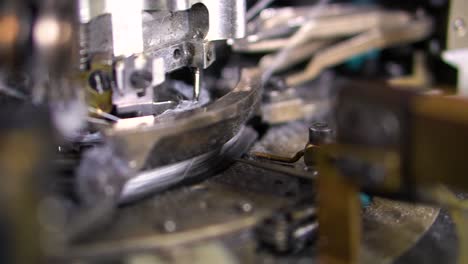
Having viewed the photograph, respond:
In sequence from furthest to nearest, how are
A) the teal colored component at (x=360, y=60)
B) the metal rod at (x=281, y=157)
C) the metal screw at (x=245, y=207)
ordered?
the teal colored component at (x=360, y=60) < the metal rod at (x=281, y=157) < the metal screw at (x=245, y=207)

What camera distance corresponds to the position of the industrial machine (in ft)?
2.04

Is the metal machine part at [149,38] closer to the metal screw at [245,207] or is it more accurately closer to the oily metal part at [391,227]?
the metal screw at [245,207]

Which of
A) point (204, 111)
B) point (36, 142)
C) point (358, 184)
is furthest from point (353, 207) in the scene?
point (36, 142)

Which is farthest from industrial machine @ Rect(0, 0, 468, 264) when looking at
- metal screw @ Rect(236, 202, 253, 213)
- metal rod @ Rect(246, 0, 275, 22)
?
metal rod @ Rect(246, 0, 275, 22)

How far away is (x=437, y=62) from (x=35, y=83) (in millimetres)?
1232

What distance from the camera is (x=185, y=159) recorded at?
827mm

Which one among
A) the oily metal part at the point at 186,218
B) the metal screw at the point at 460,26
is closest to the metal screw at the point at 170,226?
the oily metal part at the point at 186,218

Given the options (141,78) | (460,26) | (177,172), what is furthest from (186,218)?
(460,26)

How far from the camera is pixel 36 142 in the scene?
0.59m

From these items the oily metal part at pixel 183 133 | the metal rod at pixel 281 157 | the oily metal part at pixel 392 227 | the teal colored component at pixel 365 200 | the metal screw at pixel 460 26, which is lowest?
the oily metal part at pixel 392 227

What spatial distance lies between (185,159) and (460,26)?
78 cm

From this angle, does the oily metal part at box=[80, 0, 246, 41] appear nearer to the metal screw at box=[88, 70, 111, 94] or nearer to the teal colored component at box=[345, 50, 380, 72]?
the metal screw at box=[88, 70, 111, 94]

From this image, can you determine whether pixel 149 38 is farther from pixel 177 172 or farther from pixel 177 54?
pixel 177 172

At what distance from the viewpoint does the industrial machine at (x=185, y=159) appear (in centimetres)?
62
